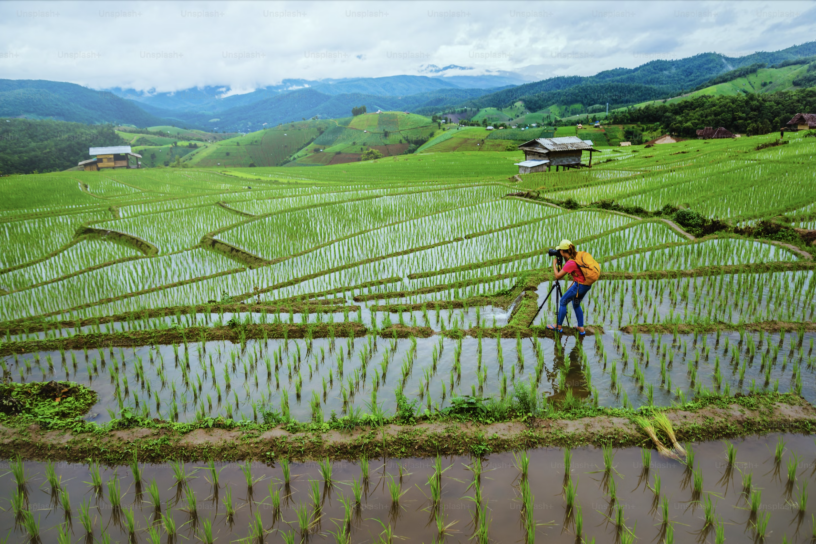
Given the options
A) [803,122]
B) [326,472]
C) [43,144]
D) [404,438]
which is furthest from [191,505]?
[43,144]

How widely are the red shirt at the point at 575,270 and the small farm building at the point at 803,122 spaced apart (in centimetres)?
4173

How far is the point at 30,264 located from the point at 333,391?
10.4 meters

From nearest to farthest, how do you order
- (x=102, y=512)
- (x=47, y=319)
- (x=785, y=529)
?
→ (x=785, y=529) < (x=102, y=512) < (x=47, y=319)

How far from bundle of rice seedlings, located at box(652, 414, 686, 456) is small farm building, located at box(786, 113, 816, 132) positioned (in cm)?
4336

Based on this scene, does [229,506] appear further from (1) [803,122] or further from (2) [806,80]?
(2) [806,80]

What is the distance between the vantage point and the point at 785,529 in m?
3.13

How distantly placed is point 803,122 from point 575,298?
141 ft

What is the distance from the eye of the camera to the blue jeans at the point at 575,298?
606 centimetres

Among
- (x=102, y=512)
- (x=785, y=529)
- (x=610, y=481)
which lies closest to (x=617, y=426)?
(x=610, y=481)

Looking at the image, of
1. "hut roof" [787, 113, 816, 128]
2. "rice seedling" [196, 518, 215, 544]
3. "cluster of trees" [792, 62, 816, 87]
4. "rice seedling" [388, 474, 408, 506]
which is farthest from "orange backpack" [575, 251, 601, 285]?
"cluster of trees" [792, 62, 816, 87]

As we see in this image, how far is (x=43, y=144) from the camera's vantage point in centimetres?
5534

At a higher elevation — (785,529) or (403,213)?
(403,213)

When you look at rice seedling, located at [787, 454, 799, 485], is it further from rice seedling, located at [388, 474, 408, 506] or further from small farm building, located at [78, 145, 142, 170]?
small farm building, located at [78, 145, 142, 170]

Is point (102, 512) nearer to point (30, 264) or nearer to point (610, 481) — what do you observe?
point (610, 481)
